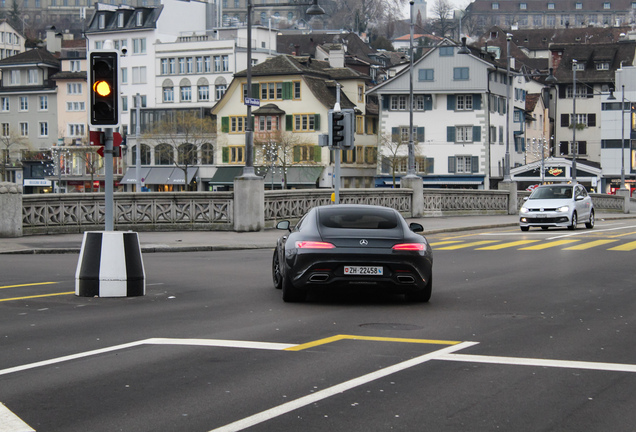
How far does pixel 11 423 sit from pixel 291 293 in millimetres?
6761

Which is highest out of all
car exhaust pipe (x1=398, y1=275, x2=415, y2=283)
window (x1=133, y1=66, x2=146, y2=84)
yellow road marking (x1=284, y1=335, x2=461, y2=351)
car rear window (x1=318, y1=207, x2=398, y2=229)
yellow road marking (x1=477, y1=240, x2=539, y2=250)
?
window (x1=133, y1=66, x2=146, y2=84)

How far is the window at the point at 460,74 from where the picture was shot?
3455 inches

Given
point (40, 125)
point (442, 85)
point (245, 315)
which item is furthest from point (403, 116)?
point (245, 315)

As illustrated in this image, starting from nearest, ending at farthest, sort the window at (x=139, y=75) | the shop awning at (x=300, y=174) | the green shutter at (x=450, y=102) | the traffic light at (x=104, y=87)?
the traffic light at (x=104, y=87), the shop awning at (x=300, y=174), the green shutter at (x=450, y=102), the window at (x=139, y=75)

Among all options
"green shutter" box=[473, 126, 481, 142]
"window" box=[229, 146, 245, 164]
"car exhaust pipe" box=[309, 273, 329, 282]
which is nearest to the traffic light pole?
"car exhaust pipe" box=[309, 273, 329, 282]

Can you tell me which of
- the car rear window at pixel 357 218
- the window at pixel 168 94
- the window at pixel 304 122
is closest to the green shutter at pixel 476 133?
the window at pixel 304 122

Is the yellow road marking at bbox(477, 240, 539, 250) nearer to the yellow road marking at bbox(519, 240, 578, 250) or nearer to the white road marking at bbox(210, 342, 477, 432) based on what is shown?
the yellow road marking at bbox(519, 240, 578, 250)

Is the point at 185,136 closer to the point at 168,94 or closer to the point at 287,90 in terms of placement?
the point at 168,94

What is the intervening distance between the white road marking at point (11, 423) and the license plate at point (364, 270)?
20.9 feet

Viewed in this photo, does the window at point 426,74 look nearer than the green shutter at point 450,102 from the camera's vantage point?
No

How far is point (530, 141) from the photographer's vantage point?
100812 millimetres

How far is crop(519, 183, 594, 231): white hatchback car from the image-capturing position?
32531 mm

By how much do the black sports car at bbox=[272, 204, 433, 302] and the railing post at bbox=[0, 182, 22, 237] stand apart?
48.1 feet

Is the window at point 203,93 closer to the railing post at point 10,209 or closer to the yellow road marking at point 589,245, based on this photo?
the railing post at point 10,209
